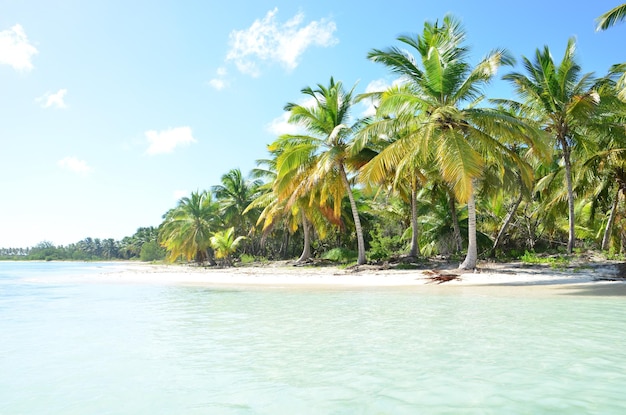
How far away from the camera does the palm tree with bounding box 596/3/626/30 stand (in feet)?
42.8

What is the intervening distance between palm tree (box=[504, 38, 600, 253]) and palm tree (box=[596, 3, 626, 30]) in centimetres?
187

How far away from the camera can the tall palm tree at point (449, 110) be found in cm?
1285

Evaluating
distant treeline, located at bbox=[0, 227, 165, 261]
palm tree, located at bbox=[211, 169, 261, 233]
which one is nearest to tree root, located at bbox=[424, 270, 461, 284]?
palm tree, located at bbox=[211, 169, 261, 233]

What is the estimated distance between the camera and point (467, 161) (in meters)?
12.6

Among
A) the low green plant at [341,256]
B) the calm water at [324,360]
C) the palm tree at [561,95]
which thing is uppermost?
the palm tree at [561,95]

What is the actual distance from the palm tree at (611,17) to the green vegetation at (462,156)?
0.03m

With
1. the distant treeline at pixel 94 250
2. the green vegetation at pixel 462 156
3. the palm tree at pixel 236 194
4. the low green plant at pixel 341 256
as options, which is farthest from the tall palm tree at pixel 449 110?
the distant treeline at pixel 94 250

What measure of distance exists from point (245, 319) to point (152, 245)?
5847 centimetres

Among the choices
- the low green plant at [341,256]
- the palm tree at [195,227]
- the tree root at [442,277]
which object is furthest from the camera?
the palm tree at [195,227]

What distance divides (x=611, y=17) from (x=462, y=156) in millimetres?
6503

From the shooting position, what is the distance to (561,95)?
1544 centimetres

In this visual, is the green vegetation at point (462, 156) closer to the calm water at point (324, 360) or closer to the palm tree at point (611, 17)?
the palm tree at point (611, 17)

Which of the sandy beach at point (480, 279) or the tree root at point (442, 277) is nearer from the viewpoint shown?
the sandy beach at point (480, 279)

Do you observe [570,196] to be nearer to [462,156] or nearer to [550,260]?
[550,260]
